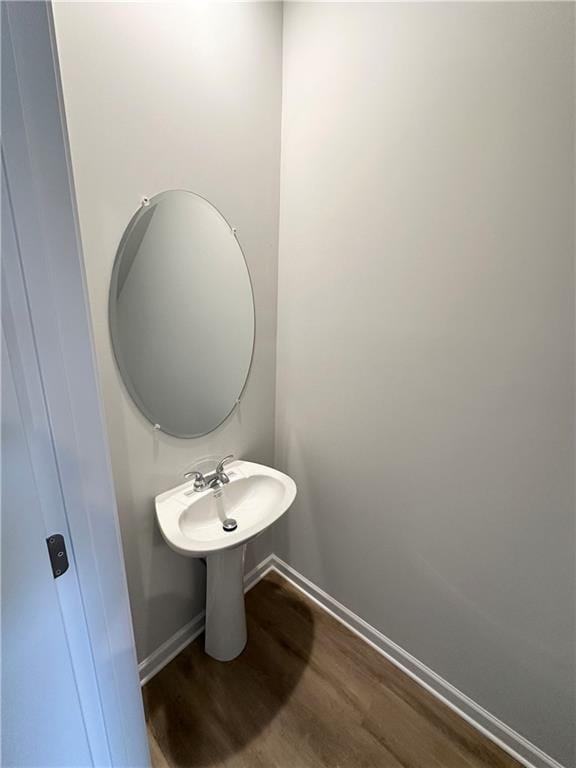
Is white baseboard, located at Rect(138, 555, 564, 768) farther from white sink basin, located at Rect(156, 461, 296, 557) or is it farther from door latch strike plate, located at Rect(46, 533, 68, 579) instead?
door latch strike plate, located at Rect(46, 533, 68, 579)

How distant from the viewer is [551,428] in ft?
3.17

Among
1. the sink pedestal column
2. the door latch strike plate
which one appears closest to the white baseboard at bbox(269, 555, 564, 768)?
the sink pedestal column

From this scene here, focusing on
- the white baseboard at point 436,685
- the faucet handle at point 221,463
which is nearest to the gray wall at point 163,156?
the faucet handle at point 221,463

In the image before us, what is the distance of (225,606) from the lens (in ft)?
4.65

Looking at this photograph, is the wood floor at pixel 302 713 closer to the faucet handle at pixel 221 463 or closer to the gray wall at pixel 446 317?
the gray wall at pixel 446 317

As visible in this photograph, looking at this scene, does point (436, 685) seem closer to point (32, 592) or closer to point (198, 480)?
point (198, 480)

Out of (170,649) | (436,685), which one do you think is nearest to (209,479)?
(170,649)

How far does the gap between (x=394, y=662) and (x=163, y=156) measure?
2.04 metres

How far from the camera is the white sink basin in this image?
1155 millimetres

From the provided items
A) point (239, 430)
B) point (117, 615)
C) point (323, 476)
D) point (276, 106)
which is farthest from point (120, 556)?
point (276, 106)

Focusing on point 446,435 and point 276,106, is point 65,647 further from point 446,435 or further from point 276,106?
point 276,106

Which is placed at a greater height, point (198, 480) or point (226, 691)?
point (198, 480)

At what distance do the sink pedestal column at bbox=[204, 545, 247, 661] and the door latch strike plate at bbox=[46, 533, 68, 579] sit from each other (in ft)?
2.72

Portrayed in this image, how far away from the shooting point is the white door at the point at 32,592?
0.49 meters
